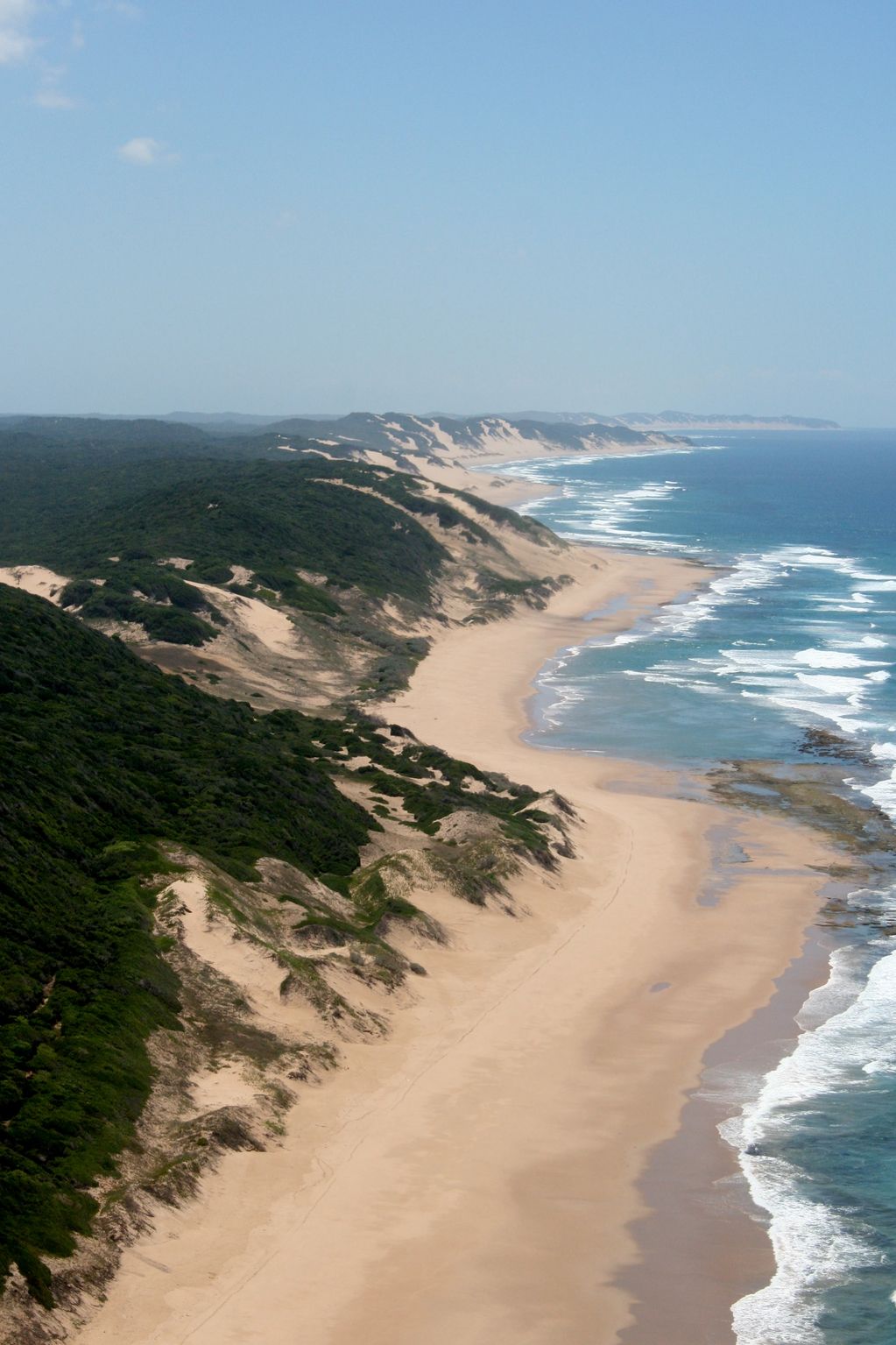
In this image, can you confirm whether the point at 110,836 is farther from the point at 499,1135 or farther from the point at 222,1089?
the point at 499,1135

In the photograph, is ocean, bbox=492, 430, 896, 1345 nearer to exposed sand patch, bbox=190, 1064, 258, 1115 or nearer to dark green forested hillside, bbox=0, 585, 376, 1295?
exposed sand patch, bbox=190, 1064, 258, 1115

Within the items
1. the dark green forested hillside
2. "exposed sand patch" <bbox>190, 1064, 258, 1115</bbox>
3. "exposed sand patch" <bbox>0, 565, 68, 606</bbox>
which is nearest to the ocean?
"exposed sand patch" <bbox>190, 1064, 258, 1115</bbox>

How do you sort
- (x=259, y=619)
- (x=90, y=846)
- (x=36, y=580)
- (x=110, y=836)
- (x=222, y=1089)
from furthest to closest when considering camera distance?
(x=36, y=580)
(x=259, y=619)
(x=110, y=836)
(x=90, y=846)
(x=222, y=1089)

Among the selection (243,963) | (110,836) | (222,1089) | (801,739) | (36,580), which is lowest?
(222,1089)

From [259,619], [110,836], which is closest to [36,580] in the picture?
[259,619]

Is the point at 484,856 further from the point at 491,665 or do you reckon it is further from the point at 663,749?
the point at 491,665
